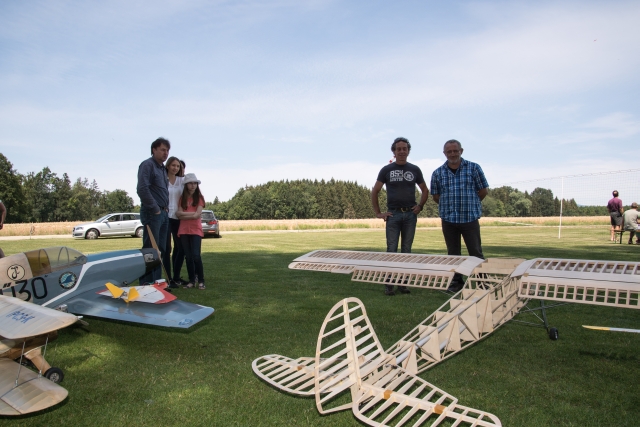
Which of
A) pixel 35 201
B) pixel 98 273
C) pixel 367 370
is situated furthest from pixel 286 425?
pixel 35 201

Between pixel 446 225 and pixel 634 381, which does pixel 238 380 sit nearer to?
pixel 634 381

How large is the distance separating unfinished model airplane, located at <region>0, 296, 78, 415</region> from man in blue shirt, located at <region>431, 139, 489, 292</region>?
485 cm

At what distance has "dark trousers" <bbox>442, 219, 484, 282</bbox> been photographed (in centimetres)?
586

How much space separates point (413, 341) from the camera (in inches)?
123

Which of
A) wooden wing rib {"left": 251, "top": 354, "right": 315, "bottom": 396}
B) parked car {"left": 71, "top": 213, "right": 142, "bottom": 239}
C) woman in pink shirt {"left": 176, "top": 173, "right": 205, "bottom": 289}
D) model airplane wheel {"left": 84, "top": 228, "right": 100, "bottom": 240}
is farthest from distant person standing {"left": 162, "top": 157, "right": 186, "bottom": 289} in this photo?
model airplane wheel {"left": 84, "top": 228, "right": 100, "bottom": 240}

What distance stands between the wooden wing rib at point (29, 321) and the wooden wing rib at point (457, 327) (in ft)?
6.76

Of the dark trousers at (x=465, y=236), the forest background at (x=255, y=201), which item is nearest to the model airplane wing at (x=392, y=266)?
the dark trousers at (x=465, y=236)

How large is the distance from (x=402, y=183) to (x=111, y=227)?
20181 millimetres

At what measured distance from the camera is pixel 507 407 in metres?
2.63

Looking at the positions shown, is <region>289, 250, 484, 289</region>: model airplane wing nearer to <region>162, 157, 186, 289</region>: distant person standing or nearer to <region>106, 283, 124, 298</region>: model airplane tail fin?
<region>106, 283, 124, 298</region>: model airplane tail fin

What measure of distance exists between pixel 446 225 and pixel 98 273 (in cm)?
456

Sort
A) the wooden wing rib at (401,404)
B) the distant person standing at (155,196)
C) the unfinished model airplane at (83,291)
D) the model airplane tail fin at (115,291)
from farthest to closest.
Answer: the distant person standing at (155,196) < the model airplane tail fin at (115,291) < the unfinished model airplane at (83,291) < the wooden wing rib at (401,404)

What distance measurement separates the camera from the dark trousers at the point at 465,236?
5.86 m

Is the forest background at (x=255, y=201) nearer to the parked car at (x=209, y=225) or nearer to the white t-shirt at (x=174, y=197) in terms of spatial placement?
the parked car at (x=209, y=225)
